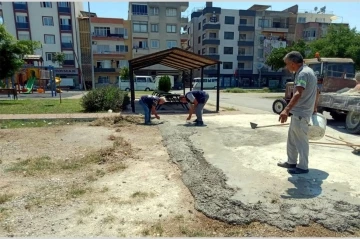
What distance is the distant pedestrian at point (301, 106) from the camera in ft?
12.0

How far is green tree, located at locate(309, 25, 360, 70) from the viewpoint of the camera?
76.1 feet

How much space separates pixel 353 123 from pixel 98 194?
753 cm

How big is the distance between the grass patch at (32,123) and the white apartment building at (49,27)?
35.7 m

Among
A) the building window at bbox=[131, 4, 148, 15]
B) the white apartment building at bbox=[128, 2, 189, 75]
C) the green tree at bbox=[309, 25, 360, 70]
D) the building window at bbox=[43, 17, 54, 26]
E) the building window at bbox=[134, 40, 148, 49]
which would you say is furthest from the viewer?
the building window at bbox=[134, 40, 148, 49]

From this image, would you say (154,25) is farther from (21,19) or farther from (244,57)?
(21,19)

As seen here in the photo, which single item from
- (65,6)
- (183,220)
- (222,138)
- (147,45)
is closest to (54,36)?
(65,6)

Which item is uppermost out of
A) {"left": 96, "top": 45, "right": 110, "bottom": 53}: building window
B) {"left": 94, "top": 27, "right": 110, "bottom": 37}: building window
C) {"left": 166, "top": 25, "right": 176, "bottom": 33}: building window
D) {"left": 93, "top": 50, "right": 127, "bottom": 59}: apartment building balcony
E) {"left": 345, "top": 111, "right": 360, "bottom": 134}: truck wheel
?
{"left": 166, "top": 25, "right": 176, "bottom": 33}: building window

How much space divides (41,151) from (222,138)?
4261 millimetres

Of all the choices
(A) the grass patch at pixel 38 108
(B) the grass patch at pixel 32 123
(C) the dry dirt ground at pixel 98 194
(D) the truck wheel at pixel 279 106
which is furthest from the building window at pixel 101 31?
(C) the dry dirt ground at pixel 98 194

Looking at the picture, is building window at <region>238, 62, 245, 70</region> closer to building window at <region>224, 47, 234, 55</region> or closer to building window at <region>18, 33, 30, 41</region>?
building window at <region>224, 47, 234, 55</region>

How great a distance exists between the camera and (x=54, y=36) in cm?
4222

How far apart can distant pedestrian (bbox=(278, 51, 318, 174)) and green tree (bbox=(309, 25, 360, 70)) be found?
2420cm

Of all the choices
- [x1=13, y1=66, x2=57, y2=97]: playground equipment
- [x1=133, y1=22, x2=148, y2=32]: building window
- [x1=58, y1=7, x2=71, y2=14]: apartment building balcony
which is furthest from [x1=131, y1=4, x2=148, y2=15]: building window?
[x1=13, y1=66, x2=57, y2=97]: playground equipment

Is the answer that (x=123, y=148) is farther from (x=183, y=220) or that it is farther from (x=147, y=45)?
A: (x=147, y=45)
